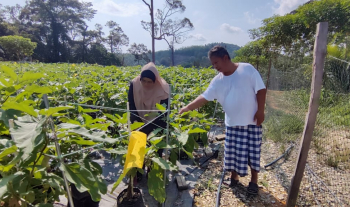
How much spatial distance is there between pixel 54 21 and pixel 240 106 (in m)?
47.5

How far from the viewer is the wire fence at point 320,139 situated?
8.45 feet

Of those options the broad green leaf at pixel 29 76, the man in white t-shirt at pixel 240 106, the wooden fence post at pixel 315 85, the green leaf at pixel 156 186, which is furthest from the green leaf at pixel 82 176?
the wooden fence post at pixel 315 85

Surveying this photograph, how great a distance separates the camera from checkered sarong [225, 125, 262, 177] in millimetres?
2314

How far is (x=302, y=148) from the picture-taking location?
2078 mm

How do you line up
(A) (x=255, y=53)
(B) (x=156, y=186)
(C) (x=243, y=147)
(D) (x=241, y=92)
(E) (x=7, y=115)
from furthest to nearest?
(A) (x=255, y=53)
(C) (x=243, y=147)
(D) (x=241, y=92)
(B) (x=156, y=186)
(E) (x=7, y=115)

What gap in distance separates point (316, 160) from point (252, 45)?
31.4ft

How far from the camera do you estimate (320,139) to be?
153 inches

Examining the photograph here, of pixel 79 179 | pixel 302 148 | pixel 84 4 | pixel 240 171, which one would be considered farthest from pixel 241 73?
pixel 84 4

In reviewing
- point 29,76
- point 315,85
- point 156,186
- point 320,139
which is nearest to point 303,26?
point 320,139

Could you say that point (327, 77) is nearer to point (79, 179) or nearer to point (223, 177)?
point (223, 177)

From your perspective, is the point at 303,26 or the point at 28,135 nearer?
the point at 28,135

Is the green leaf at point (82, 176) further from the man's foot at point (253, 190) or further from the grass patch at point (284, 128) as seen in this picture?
the grass patch at point (284, 128)

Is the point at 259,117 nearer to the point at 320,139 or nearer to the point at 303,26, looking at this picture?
the point at 320,139

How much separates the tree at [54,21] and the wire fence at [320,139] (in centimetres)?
4063
